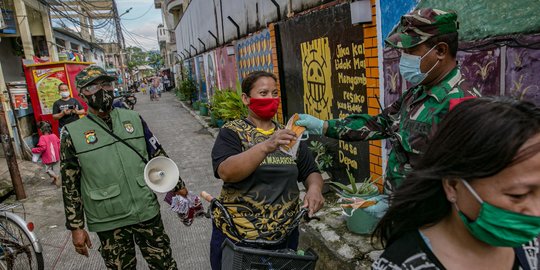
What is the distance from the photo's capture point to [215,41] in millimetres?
14039

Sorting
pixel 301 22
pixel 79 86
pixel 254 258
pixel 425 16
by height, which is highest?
pixel 301 22

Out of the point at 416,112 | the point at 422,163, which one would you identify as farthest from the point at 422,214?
the point at 416,112

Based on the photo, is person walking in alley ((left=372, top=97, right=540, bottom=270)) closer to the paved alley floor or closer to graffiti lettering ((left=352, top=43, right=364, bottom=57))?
the paved alley floor

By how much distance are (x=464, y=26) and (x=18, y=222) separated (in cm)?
401

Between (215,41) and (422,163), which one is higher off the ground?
(215,41)

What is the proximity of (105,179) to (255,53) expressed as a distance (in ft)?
21.5

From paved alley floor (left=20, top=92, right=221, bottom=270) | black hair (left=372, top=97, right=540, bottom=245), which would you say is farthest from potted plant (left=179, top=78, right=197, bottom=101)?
black hair (left=372, top=97, right=540, bottom=245)

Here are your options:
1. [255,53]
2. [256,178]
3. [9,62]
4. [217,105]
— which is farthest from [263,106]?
[9,62]

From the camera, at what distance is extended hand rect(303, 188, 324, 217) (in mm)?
2166

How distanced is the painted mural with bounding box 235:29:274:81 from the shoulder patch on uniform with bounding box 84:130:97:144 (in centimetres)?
519

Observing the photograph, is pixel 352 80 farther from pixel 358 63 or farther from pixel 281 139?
pixel 281 139

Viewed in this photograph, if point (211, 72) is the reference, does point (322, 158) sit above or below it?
below

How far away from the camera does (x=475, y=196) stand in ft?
3.28

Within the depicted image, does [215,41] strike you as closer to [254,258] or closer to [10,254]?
[10,254]
